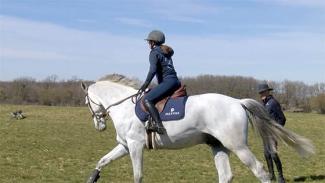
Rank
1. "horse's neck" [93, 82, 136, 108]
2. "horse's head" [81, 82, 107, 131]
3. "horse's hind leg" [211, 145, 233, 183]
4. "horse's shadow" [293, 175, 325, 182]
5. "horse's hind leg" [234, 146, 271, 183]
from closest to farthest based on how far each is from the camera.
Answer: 1. "horse's hind leg" [234, 146, 271, 183]
2. "horse's hind leg" [211, 145, 233, 183]
3. "horse's neck" [93, 82, 136, 108]
4. "horse's head" [81, 82, 107, 131]
5. "horse's shadow" [293, 175, 325, 182]

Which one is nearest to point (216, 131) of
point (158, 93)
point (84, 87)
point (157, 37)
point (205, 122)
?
point (205, 122)

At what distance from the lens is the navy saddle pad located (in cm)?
893

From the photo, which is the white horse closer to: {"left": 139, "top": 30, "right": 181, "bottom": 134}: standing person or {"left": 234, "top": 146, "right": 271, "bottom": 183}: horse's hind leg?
{"left": 234, "top": 146, "right": 271, "bottom": 183}: horse's hind leg

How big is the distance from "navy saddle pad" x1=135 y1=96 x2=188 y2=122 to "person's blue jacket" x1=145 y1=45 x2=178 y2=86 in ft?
1.63

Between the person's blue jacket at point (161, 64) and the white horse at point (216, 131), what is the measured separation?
2.06ft

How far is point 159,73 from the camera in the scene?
30.7 ft

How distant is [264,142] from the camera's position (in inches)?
358

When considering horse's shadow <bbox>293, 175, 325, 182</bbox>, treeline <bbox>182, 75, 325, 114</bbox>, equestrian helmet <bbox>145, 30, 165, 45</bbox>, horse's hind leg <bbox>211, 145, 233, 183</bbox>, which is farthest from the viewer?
treeline <bbox>182, 75, 325, 114</bbox>

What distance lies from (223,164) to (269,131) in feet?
3.38

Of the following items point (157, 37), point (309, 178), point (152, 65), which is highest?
point (157, 37)

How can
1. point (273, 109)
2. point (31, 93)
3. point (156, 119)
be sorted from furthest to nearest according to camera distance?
point (31, 93) → point (273, 109) → point (156, 119)

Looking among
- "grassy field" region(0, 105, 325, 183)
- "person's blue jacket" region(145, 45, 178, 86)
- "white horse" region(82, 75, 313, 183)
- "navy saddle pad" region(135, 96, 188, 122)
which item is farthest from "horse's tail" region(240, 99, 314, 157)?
"person's blue jacket" region(145, 45, 178, 86)

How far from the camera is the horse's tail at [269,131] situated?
29.4 ft

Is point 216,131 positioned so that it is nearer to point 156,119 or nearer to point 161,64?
point 156,119
